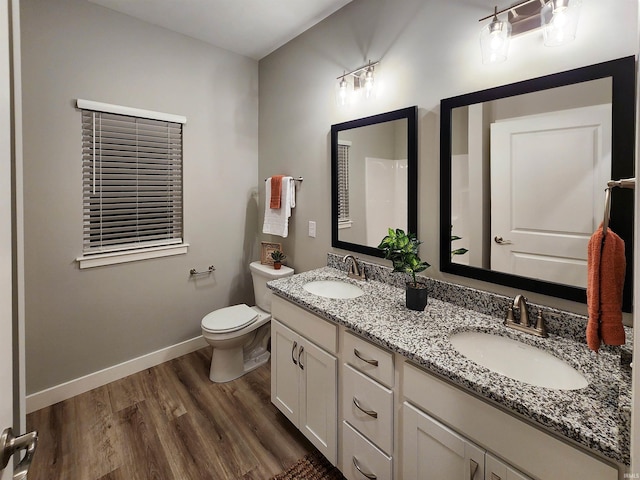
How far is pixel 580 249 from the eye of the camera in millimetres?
1179

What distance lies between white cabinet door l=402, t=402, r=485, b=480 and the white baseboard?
2.11m

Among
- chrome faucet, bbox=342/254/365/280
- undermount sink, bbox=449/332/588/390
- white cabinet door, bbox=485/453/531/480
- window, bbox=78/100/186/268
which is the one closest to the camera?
white cabinet door, bbox=485/453/531/480

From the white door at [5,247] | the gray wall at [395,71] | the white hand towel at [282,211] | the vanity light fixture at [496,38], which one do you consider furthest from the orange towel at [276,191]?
the white door at [5,247]

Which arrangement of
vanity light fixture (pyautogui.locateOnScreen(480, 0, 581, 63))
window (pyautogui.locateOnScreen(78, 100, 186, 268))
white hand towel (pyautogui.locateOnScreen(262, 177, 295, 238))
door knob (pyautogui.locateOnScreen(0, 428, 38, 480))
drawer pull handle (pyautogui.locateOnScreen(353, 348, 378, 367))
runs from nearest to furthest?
1. door knob (pyautogui.locateOnScreen(0, 428, 38, 480))
2. vanity light fixture (pyautogui.locateOnScreen(480, 0, 581, 63))
3. drawer pull handle (pyautogui.locateOnScreen(353, 348, 378, 367))
4. window (pyautogui.locateOnScreen(78, 100, 186, 268))
5. white hand towel (pyautogui.locateOnScreen(262, 177, 295, 238))

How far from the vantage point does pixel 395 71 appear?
177 centimetres

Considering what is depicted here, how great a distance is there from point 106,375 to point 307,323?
175 centimetres

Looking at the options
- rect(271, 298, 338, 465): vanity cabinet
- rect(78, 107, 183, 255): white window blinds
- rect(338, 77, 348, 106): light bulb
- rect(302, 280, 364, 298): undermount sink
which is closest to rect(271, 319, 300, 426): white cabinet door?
rect(271, 298, 338, 465): vanity cabinet

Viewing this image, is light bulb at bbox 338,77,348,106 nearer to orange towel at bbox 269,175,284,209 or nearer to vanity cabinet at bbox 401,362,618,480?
orange towel at bbox 269,175,284,209

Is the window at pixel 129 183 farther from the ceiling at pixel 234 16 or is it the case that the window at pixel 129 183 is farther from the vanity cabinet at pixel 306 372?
the vanity cabinet at pixel 306 372

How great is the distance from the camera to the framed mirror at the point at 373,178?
5.70 feet

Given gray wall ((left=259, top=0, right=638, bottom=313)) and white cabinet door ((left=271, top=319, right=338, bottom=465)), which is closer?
gray wall ((left=259, top=0, right=638, bottom=313))

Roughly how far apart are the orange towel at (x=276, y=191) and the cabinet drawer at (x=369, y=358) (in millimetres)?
1462

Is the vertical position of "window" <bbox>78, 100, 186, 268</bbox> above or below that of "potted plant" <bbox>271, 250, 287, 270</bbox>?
above

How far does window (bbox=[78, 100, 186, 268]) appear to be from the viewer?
6.91ft
